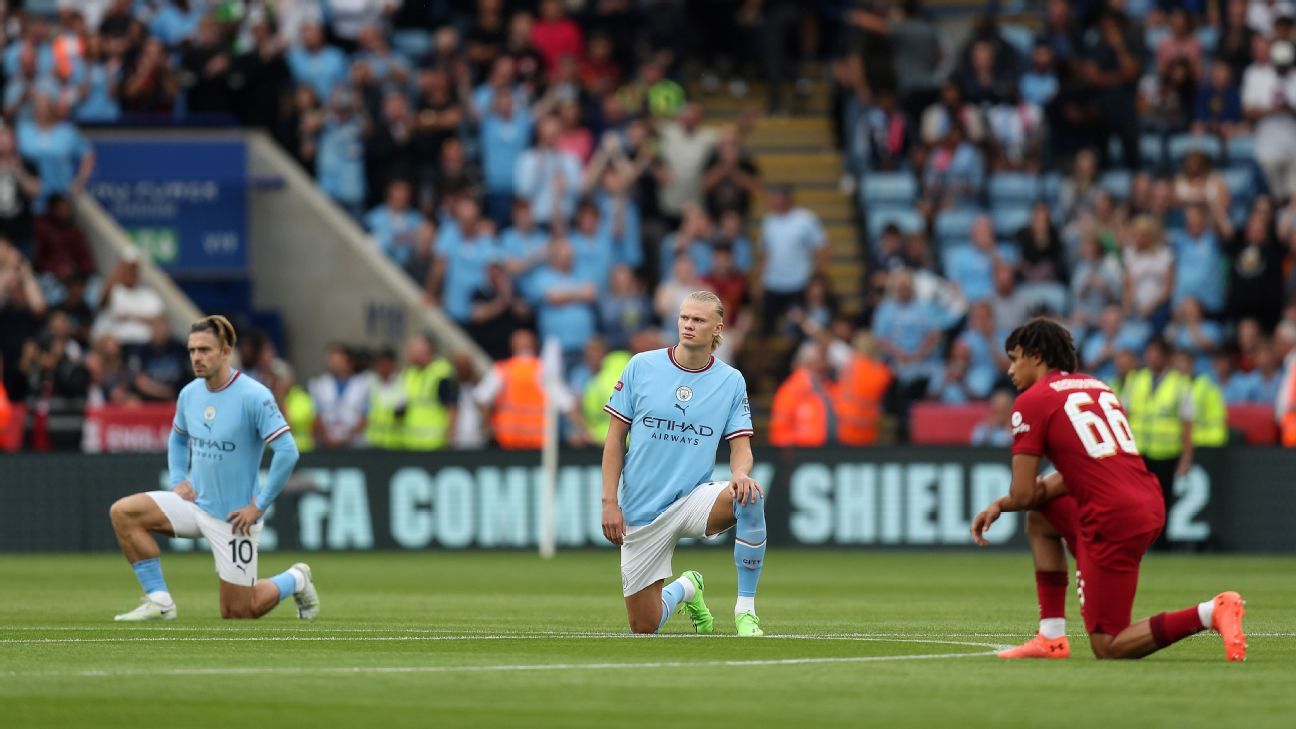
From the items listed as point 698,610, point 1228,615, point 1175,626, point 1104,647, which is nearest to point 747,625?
point 698,610

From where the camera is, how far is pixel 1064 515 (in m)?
11.7

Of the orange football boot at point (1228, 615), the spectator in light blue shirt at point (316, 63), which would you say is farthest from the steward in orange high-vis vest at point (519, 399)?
the orange football boot at point (1228, 615)

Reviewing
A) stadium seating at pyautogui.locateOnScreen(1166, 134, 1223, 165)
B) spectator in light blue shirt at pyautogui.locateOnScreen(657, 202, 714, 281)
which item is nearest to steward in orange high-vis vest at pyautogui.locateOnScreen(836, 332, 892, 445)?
spectator in light blue shirt at pyautogui.locateOnScreen(657, 202, 714, 281)

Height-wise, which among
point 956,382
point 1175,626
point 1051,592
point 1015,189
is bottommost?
point 1175,626

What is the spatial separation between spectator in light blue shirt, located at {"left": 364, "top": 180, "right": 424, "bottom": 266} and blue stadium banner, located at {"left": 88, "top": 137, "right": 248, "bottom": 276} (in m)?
1.97

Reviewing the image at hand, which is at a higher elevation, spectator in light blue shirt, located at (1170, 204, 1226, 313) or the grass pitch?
spectator in light blue shirt, located at (1170, 204, 1226, 313)

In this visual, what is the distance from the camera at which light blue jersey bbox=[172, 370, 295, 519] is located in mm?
15430

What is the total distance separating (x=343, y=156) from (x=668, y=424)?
57.0 ft

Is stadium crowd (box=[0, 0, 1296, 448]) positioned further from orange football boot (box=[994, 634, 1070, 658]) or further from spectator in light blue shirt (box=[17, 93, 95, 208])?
orange football boot (box=[994, 634, 1070, 658])

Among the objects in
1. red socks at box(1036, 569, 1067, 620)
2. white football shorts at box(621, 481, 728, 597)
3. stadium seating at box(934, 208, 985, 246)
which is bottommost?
red socks at box(1036, 569, 1067, 620)

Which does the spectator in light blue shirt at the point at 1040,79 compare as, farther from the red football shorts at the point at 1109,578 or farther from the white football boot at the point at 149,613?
the red football shorts at the point at 1109,578

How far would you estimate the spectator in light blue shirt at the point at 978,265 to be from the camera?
28.4m

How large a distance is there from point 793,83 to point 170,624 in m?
19.8

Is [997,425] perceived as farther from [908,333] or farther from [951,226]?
[951,226]
